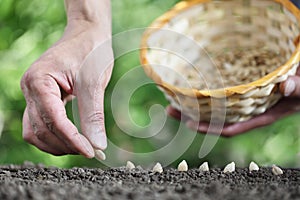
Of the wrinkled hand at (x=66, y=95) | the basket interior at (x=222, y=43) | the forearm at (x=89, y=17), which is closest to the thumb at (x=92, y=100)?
the wrinkled hand at (x=66, y=95)

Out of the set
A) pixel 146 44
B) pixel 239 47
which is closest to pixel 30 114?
pixel 146 44

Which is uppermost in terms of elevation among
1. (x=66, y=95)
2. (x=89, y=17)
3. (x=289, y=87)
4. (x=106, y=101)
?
(x=89, y=17)

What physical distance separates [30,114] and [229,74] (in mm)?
614

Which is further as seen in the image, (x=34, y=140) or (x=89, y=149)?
(x=34, y=140)

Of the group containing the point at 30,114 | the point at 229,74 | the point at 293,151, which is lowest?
the point at 293,151

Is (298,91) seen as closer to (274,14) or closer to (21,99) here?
(274,14)

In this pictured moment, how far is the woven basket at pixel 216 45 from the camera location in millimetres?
1377

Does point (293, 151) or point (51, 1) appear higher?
point (51, 1)

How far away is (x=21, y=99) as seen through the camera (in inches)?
81.4

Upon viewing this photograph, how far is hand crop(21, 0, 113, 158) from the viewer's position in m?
1.06

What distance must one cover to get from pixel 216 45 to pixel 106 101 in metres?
0.56

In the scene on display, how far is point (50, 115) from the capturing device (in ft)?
3.47

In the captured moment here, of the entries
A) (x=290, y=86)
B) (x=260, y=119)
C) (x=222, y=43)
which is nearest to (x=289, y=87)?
(x=290, y=86)

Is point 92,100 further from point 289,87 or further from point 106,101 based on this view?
point 106,101
